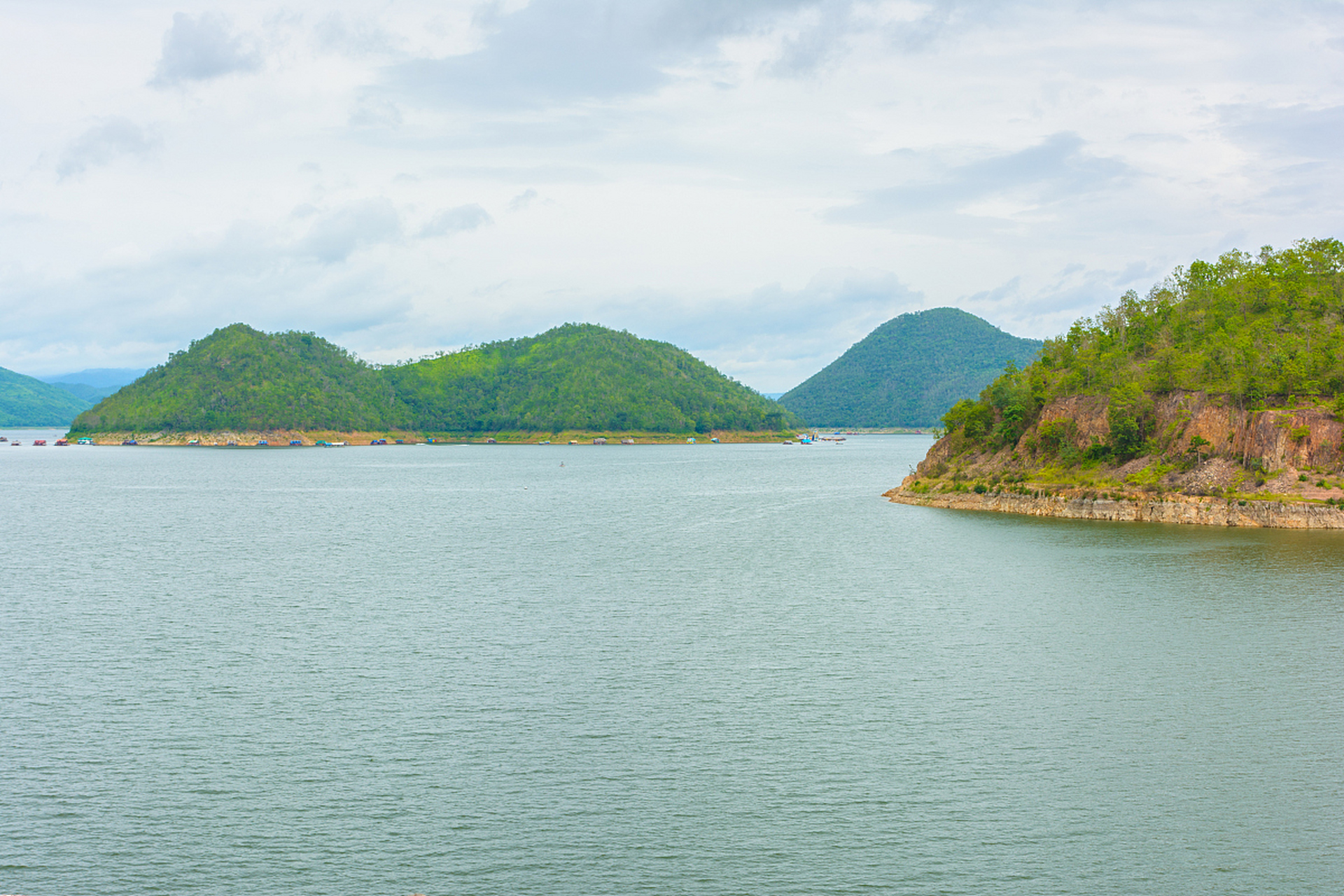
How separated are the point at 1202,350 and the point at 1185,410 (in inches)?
398

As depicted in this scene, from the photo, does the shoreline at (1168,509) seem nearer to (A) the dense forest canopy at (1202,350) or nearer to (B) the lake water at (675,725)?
(A) the dense forest canopy at (1202,350)

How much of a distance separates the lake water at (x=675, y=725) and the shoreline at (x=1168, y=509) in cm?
1736

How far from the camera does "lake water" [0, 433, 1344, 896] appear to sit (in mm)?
21469

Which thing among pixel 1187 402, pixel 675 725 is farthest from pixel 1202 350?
pixel 675 725

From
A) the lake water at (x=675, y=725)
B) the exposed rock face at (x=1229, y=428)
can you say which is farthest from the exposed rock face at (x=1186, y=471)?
the lake water at (x=675, y=725)

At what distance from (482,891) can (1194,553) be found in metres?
58.9

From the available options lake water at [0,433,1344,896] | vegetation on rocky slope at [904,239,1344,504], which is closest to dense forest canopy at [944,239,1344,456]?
vegetation on rocky slope at [904,239,1344,504]

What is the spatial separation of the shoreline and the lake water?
1736 centimetres

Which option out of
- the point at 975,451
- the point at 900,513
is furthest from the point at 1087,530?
the point at 975,451

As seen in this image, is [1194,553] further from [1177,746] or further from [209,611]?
[209,611]

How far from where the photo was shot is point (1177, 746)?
28219 millimetres

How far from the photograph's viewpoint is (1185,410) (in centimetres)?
8712

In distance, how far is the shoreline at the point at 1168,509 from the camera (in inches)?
2968

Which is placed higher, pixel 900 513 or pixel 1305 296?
pixel 1305 296
